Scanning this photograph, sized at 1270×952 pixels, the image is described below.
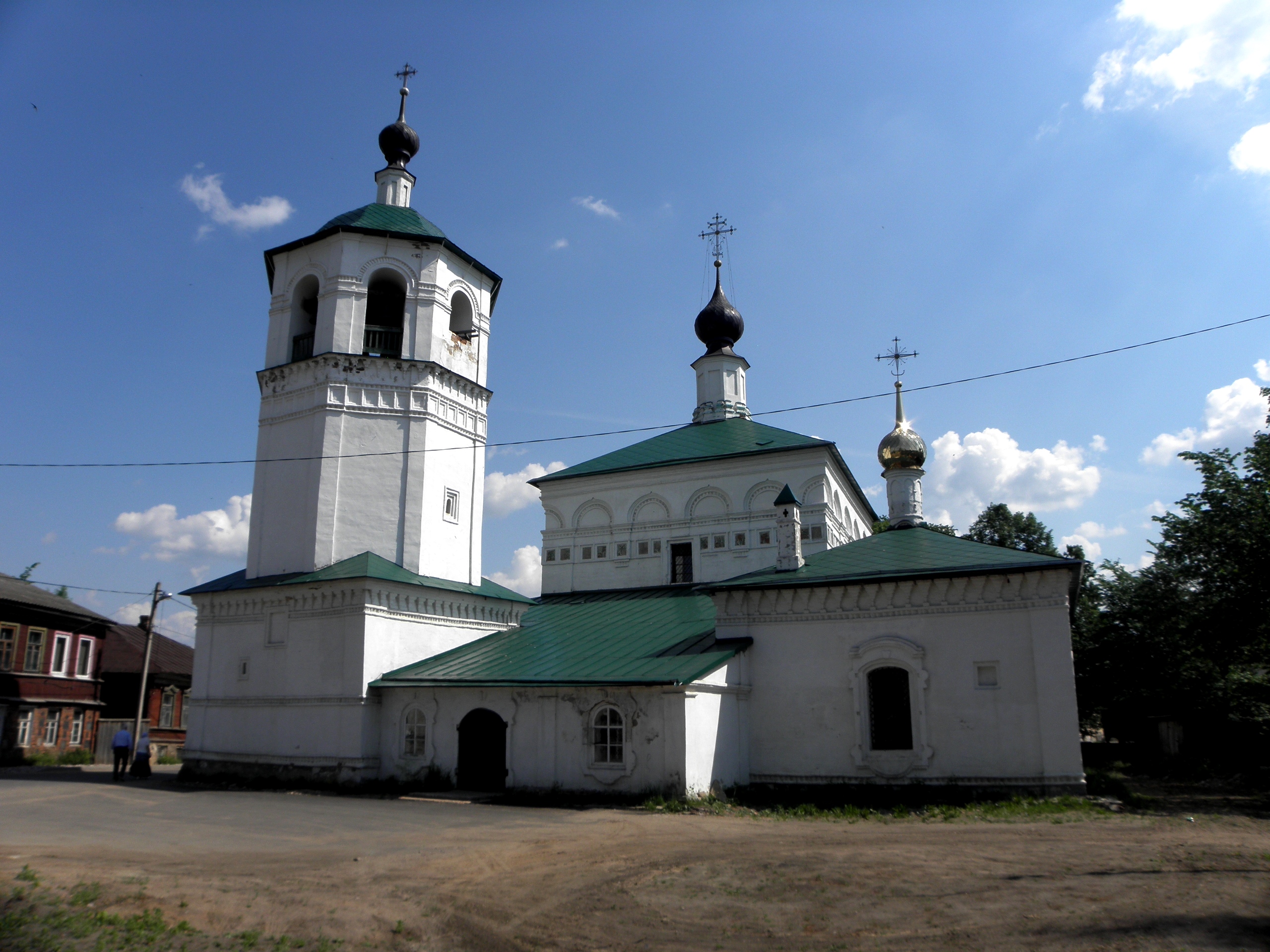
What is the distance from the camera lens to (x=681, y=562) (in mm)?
21812

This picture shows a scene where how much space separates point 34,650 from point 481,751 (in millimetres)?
17767

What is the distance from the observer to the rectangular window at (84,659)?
88.8ft

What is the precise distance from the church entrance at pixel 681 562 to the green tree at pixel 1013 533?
61.1 ft

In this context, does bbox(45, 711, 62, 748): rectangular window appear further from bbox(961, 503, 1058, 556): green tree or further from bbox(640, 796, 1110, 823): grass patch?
bbox(961, 503, 1058, 556): green tree

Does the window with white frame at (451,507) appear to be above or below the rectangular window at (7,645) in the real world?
above

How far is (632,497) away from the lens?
22.6 meters

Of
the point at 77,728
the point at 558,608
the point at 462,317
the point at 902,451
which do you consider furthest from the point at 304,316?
the point at 77,728

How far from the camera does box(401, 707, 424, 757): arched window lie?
15.8 meters

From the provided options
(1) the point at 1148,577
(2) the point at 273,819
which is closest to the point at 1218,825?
(2) the point at 273,819

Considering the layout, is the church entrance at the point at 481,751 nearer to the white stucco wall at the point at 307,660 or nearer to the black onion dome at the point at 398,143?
the white stucco wall at the point at 307,660

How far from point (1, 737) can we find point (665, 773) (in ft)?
68.3

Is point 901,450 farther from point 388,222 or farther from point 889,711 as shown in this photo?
point 388,222

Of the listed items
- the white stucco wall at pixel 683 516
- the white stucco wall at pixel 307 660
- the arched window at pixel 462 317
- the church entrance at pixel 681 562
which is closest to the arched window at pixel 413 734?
the white stucco wall at pixel 307 660

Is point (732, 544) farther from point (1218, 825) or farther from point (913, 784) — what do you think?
point (1218, 825)
